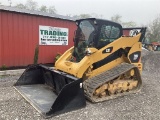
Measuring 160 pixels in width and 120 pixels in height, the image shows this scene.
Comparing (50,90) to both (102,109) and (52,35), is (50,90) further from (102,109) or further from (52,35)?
(52,35)

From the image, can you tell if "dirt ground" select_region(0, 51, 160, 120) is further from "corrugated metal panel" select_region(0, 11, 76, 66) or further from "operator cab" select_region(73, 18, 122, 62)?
"corrugated metal panel" select_region(0, 11, 76, 66)

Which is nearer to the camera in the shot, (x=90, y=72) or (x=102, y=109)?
(x=102, y=109)

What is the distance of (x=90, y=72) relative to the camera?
6316mm

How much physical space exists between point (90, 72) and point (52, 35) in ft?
17.9

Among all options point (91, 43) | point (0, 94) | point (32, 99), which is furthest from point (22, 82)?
point (91, 43)

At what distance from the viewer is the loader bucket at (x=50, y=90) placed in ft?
16.3

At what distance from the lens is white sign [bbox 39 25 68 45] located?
10.8 metres

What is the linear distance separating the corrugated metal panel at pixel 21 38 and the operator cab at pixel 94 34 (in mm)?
3866

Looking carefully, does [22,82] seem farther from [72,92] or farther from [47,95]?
[72,92]

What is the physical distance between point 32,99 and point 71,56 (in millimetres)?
2131

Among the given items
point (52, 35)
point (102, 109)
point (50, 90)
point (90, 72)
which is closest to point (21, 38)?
point (52, 35)

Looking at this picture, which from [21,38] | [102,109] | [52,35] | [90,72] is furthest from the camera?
[52,35]

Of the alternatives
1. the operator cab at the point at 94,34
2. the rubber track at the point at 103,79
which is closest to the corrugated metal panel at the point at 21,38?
the operator cab at the point at 94,34

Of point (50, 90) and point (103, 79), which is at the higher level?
point (103, 79)
